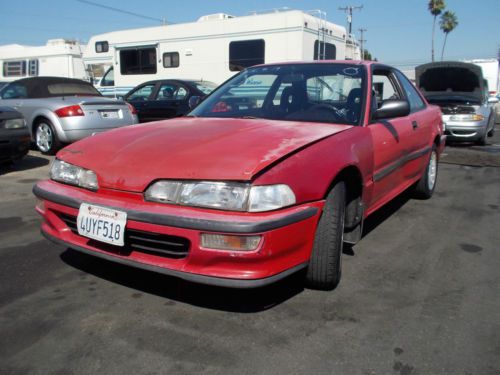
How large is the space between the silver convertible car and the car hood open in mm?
7423

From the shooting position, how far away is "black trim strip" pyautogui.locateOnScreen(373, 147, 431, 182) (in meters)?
3.42

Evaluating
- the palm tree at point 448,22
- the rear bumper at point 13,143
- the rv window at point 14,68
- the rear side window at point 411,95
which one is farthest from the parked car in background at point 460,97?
the palm tree at point 448,22

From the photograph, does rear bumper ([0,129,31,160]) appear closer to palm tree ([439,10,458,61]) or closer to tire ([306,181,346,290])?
tire ([306,181,346,290])

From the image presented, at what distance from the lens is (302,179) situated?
239 centimetres

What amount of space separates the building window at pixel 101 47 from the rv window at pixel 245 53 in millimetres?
4647

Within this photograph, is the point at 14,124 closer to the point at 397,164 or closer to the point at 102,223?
the point at 102,223

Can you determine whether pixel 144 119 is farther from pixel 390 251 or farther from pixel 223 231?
pixel 223 231

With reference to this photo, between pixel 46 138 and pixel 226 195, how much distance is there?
6459mm

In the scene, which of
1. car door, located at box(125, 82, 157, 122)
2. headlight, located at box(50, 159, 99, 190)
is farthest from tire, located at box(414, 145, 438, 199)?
car door, located at box(125, 82, 157, 122)

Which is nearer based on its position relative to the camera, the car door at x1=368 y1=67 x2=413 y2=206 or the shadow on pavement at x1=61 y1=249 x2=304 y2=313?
the shadow on pavement at x1=61 y1=249 x2=304 y2=313

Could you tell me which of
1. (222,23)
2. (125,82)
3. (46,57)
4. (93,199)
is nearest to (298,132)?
(93,199)

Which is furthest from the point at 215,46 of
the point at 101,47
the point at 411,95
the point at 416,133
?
the point at 416,133

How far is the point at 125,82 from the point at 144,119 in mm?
3776

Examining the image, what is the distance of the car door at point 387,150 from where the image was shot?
11.0 ft
